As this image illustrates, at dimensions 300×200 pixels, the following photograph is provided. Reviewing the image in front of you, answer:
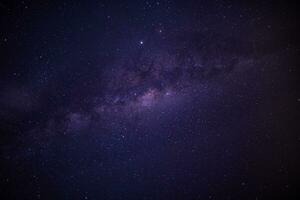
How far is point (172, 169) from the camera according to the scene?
584 inches

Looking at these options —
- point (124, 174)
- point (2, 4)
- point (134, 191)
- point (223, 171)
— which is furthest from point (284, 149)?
point (2, 4)

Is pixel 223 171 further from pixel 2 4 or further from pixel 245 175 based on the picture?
pixel 2 4

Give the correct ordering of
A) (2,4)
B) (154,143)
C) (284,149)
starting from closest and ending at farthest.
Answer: (2,4) → (284,149) → (154,143)

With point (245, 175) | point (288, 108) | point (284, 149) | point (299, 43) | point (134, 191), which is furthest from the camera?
point (134, 191)

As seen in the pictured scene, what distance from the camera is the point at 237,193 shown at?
572 inches

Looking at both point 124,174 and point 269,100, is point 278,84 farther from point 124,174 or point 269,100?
point 124,174

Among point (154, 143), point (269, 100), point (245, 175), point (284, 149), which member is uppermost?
point (269, 100)

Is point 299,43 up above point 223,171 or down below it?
above

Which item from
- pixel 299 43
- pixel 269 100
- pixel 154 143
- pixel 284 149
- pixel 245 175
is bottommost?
pixel 245 175

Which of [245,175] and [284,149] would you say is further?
[245,175]

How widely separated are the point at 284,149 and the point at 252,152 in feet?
6.64

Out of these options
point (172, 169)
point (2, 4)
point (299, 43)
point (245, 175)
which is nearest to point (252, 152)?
point (245, 175)

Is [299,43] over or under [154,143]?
over

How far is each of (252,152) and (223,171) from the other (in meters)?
2.58
